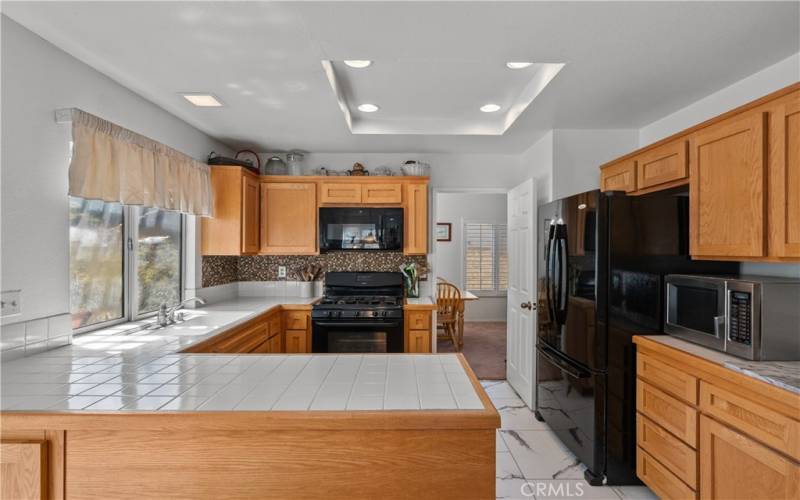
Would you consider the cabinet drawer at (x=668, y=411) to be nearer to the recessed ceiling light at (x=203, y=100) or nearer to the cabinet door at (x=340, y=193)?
the cabinet door at (x=340, y=193)

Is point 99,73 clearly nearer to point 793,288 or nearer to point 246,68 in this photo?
point 246,68

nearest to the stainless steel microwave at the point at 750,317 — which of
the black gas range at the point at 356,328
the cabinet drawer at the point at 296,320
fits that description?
the black gas range at the point at 356,328

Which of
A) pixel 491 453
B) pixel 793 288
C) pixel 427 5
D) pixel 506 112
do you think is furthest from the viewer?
pixel 506 112

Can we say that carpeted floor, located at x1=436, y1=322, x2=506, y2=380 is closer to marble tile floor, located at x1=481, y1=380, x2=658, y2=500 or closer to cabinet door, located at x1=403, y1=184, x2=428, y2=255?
marble tile floor, located at x1=481, y1=380, x2=658, y2=500

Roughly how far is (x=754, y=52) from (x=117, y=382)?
3185mm

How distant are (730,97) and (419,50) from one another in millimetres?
1945

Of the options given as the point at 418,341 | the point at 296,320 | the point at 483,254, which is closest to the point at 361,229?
the point at 296,320

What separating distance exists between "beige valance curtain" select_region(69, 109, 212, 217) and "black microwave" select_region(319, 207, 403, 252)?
1.07 metres

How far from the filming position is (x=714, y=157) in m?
1.95

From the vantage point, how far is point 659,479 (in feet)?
6.64

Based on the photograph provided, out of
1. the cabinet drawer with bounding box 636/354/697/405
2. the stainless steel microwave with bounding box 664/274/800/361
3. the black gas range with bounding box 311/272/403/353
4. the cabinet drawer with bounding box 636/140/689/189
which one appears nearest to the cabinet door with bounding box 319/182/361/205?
the black gas range with bounding box 311/272/403/353

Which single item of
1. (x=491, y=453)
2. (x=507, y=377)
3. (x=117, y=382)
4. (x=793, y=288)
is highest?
(x=793, y=288)

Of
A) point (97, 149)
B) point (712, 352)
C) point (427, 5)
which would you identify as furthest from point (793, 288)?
point (97, 149)

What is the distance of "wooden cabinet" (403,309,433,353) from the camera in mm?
3418
